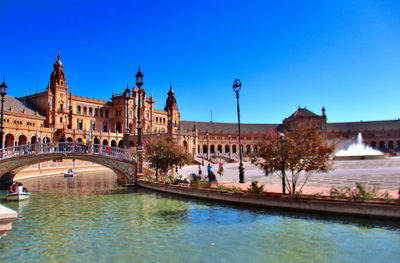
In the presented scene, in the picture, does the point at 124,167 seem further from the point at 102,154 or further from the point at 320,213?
the point at 320,213

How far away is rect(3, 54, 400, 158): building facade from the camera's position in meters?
69.1

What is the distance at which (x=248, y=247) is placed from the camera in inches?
404

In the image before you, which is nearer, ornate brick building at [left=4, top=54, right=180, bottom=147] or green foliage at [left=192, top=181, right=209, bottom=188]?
green foliage at [left=192, top=181, right=209, bottom=188]

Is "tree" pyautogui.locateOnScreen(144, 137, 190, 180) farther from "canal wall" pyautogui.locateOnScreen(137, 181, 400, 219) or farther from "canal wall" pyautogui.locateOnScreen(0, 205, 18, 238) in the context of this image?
"canal wall" pyautogui.locateOnScreen(0, 205, 18, 238)

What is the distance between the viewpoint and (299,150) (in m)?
15.0

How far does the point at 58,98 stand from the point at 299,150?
7825 cm

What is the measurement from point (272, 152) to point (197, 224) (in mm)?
5650

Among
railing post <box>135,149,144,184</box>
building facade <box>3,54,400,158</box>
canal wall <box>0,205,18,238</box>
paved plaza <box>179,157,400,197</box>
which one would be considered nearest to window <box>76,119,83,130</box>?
building facade <box>3,54,400,158</box>

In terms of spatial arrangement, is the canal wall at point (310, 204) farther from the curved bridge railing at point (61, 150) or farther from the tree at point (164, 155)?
the curved bridge railing at point (61, 150)

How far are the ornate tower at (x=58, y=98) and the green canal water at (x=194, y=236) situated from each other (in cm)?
6650

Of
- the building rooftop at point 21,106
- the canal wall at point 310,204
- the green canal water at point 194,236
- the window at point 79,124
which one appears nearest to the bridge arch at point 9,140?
the building rooftop at point 21,106

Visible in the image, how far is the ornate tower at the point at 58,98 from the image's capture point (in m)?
76.9

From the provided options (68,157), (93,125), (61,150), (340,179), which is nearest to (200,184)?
(340,179)

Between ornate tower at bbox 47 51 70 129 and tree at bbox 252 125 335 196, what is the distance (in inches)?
2788
